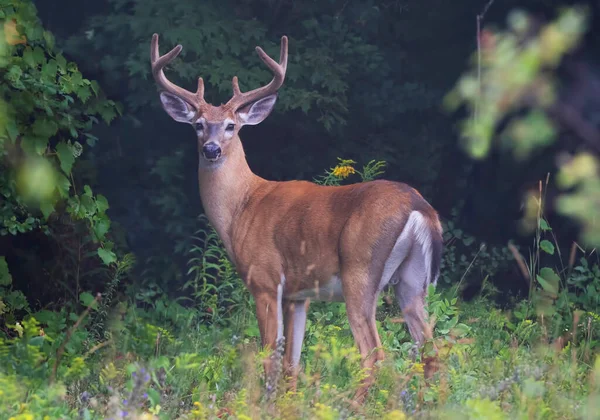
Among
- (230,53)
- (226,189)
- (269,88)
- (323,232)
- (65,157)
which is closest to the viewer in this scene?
(65,157)

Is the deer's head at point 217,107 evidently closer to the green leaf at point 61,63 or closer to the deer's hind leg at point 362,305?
the green leaf at point 61,63

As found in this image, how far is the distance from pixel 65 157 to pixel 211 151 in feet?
4.04

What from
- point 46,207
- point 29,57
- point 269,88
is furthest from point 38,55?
point 269,88

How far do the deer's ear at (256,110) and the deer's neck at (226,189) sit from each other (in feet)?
0.91

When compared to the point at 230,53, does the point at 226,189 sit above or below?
below

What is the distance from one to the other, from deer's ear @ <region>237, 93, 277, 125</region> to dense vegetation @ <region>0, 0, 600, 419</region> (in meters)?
0.63

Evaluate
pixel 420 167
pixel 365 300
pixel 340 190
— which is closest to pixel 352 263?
pixel 365 300

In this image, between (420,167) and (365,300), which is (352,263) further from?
(420,167)

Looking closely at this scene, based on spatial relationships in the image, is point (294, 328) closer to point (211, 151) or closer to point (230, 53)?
point (211, 151)

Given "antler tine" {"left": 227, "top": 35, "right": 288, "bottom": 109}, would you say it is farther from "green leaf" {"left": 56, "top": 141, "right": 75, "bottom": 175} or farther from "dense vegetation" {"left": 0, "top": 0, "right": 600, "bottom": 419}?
"green leaf" {"left": 56, "top": 141, "right": 75, "bottom": 175}

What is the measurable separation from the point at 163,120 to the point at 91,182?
2902 millimetres

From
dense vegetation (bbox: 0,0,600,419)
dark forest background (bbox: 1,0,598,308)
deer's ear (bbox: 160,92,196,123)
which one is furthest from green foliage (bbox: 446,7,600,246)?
dark forest background (bbox: 1,0,598,308)

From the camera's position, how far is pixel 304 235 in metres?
5.38

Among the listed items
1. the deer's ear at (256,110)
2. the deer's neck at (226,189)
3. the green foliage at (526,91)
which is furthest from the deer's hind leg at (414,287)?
the green foliage at (526,91)
